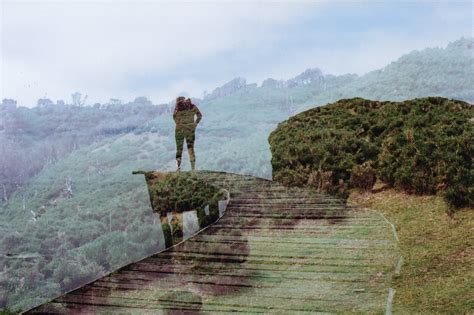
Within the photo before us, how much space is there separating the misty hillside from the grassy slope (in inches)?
62.8

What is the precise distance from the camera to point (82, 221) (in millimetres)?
6004

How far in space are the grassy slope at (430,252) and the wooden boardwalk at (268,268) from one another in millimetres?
110

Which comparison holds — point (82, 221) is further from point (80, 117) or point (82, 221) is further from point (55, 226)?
point (80, 117)

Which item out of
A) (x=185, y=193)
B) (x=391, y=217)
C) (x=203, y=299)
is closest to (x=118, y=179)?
(x=185, y=193)

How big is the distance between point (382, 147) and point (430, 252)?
142cm

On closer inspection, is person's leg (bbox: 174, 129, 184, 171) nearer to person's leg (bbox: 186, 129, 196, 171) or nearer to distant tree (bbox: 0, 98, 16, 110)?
person's leg (bbox: 186, 129, 196, 171)

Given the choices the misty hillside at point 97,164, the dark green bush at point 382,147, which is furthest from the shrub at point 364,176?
the misty hillside at point 97,164

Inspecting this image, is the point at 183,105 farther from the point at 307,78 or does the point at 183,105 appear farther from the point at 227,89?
the point at 307,78

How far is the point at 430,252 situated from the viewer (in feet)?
12.9

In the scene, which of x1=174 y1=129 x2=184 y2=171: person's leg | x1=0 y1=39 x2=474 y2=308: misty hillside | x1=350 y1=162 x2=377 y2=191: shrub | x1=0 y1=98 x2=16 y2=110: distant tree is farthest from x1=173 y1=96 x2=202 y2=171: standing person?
x1=0 y1=98 x2=16 y2=110: distant tree

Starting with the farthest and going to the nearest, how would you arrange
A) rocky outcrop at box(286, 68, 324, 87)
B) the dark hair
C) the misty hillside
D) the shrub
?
rocky outcrop at box(286, 68, 324, 87) < the dark hair < the misty hillside < the shrub

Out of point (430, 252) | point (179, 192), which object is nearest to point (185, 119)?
point (179, 192)

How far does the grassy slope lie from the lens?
11.3ft

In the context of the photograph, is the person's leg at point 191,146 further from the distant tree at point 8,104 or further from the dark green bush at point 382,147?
the distant tree at point 8,104
